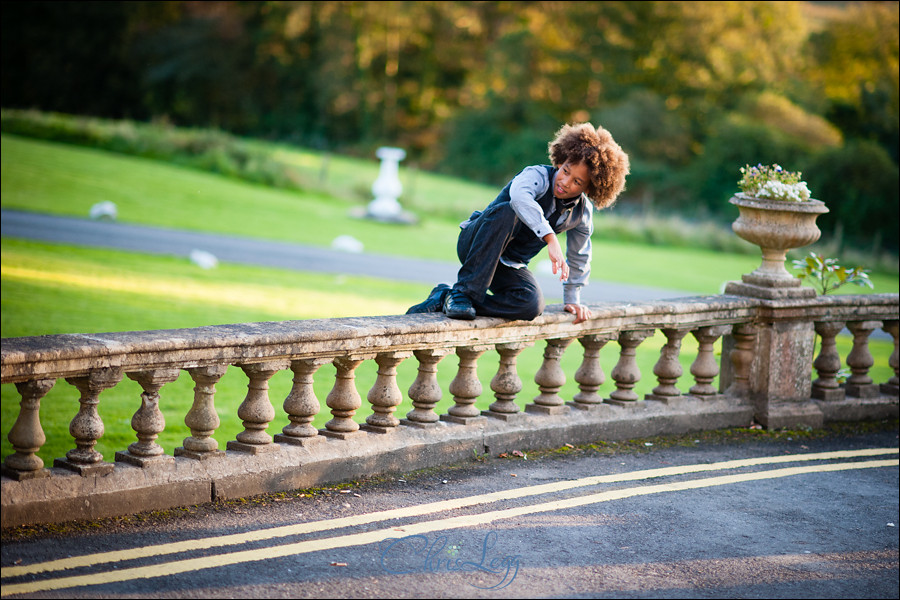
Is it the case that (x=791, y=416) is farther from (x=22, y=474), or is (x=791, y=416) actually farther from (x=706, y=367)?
(x=22, y=474)

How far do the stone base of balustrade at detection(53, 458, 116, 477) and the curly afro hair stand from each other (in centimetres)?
315

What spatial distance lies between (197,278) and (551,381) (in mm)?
12856

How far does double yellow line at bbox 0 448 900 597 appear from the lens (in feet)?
12.5

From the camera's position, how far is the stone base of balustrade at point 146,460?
4.55 meters

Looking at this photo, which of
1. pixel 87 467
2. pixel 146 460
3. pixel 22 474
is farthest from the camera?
pixel 146 460

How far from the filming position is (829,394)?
802 centimetres

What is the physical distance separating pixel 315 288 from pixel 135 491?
14028 millimetres

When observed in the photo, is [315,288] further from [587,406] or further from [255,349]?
[255,349]

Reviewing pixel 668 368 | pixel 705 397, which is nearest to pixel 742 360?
pixel 705 397

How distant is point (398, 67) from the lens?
59.0 m

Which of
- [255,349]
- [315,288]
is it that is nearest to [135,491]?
[255,349]

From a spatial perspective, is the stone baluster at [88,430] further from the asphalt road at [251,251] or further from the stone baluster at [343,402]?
the asphalt road at [251,251]

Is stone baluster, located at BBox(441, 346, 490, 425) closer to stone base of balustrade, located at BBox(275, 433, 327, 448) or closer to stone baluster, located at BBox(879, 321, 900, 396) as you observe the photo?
stone base of balustrade, located at BBox(275, 433, 327, 448)

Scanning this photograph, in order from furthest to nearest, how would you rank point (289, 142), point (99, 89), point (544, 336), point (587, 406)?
point (289, 142) < point (99, 89) < point (587, 406) < point (544, 336)
